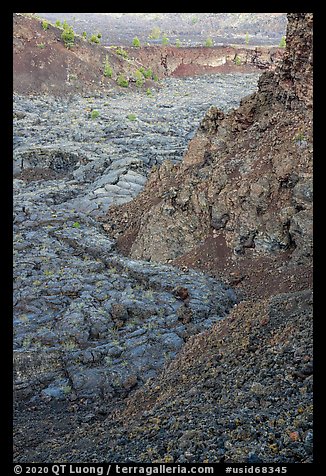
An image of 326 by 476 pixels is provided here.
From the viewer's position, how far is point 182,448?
16.9 ft

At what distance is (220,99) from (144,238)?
85.9 ft

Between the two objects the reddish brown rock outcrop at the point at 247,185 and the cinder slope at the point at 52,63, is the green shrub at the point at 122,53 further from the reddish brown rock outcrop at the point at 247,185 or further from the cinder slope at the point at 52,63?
the reddish brown rock outcrop at the point at 247,185

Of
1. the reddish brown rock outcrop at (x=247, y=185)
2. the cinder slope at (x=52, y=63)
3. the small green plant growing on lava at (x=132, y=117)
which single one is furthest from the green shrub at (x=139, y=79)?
the reddish brown rock outcrop at (x=247, y=185)

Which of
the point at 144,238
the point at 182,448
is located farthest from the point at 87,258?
the point at 182,448

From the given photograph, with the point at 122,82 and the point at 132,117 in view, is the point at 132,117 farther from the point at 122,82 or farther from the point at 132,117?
the point at 122,82

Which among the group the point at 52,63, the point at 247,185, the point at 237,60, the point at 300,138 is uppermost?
the point at 237,60

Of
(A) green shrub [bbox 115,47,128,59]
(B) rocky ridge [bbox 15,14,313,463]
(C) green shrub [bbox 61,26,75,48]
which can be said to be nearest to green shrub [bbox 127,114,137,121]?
(C) green shrub [bbox 61,26,75,48]

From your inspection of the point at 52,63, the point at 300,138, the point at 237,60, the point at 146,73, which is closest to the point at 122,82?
the point at 146,73

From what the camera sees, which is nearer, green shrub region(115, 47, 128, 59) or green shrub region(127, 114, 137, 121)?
green shrub region(127, 114, 137, 121)

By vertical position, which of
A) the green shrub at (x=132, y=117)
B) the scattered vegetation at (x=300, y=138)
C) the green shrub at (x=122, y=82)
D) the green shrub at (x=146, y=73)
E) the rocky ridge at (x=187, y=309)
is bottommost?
the rocky ridge at (x=187, y=309)

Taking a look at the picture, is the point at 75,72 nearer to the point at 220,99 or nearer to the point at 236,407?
the point at 220,99

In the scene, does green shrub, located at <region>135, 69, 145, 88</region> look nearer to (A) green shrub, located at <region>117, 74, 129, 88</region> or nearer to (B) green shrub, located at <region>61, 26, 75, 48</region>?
(A) green shrub, located at <region>117, 74, 129, 88</region>

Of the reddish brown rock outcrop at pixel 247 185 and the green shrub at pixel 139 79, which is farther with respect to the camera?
the green shrub at pixel 139 79

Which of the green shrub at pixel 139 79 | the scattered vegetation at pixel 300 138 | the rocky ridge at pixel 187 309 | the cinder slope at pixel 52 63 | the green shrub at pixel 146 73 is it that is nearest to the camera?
the rocky ridge at pixel 187 309
